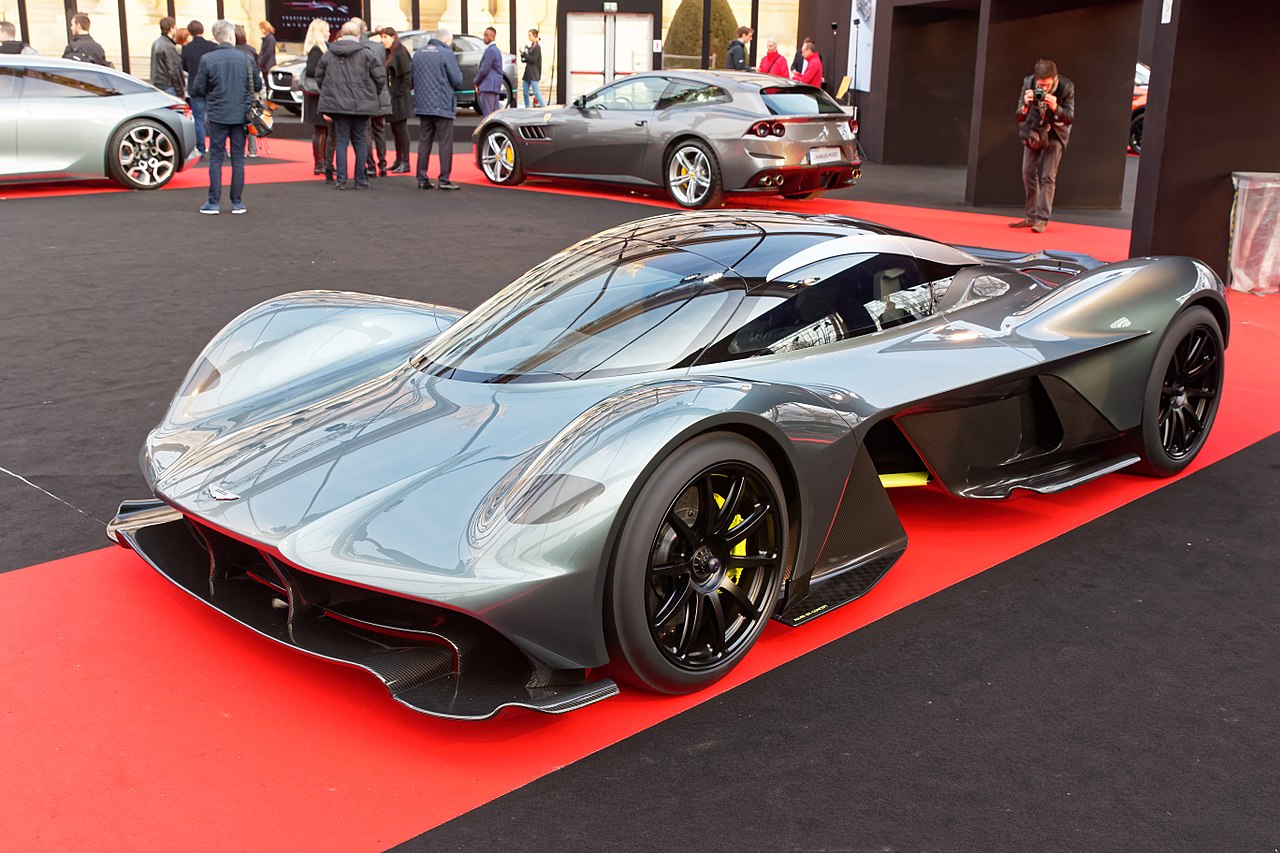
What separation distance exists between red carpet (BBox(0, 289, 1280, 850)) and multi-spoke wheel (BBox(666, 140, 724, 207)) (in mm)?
9349

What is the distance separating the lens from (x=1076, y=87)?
14.1 m

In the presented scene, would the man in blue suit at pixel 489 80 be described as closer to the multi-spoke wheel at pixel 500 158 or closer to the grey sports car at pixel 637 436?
the multi-spoke wheel at pixel 500 158

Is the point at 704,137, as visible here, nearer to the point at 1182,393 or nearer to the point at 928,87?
the point at 928,87

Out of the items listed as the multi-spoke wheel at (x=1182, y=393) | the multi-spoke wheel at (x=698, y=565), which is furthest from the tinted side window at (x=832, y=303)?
the multi-spoke wheel at (x=1182, y=393)

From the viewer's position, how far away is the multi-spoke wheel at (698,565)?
3.05m

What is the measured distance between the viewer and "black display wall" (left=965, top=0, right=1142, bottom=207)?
13.9 meters

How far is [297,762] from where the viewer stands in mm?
3025

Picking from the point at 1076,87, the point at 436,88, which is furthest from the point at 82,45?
the point at 1076,87

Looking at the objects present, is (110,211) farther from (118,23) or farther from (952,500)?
(118,23)

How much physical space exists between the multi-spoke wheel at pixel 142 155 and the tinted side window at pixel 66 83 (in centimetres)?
44

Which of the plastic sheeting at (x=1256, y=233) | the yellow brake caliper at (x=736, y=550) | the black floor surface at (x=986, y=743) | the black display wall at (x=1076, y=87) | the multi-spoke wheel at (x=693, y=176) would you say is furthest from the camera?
the black display wall at (x=1076, y=87)

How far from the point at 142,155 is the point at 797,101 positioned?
720 cm

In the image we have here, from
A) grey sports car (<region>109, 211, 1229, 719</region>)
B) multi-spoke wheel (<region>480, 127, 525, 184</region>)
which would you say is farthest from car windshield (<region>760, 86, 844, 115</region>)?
grey sports car (<region>109, 211, 1229, 719</region>)

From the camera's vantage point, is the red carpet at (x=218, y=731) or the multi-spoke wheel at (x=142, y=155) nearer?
the red carpet at (x=218, y=731)
